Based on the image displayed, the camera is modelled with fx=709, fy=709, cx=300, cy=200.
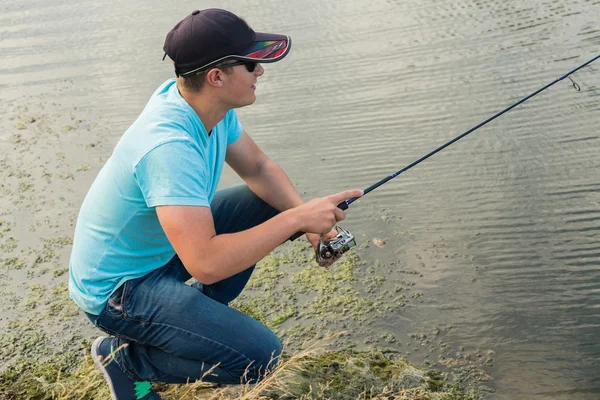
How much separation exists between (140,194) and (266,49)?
673 mm

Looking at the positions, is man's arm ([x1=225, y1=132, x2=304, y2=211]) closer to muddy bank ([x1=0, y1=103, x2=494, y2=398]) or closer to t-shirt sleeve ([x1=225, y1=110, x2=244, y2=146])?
t-shirt sleeve ([x1=225, y1=110, x2=244, y2=146])

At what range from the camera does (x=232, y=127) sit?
2.87 m

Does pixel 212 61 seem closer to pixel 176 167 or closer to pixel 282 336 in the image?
pixel 176 167

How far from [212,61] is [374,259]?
70.3 inches

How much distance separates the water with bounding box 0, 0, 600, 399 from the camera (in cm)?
344

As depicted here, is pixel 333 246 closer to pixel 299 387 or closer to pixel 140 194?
pixel 299 387

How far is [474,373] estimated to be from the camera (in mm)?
3082

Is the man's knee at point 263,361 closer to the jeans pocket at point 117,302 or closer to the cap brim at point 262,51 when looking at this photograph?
the jeans pocket at point 117,302

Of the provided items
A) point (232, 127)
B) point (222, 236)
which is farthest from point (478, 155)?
point (222, 236)

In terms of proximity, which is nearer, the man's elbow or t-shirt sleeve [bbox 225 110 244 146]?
the man's elbow

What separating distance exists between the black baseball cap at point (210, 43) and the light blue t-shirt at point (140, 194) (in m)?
0.15

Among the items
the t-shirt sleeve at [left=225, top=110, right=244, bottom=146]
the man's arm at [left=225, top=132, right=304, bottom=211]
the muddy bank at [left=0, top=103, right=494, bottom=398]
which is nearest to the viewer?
the t-shirt sleeve at [left=225, top=110, right=244, bottom=146]

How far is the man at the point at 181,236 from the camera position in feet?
7.41

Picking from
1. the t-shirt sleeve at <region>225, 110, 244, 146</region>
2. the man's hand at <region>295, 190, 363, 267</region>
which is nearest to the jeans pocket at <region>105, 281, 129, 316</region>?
the man's hand at <region>295, 190, 363, 267</region>
